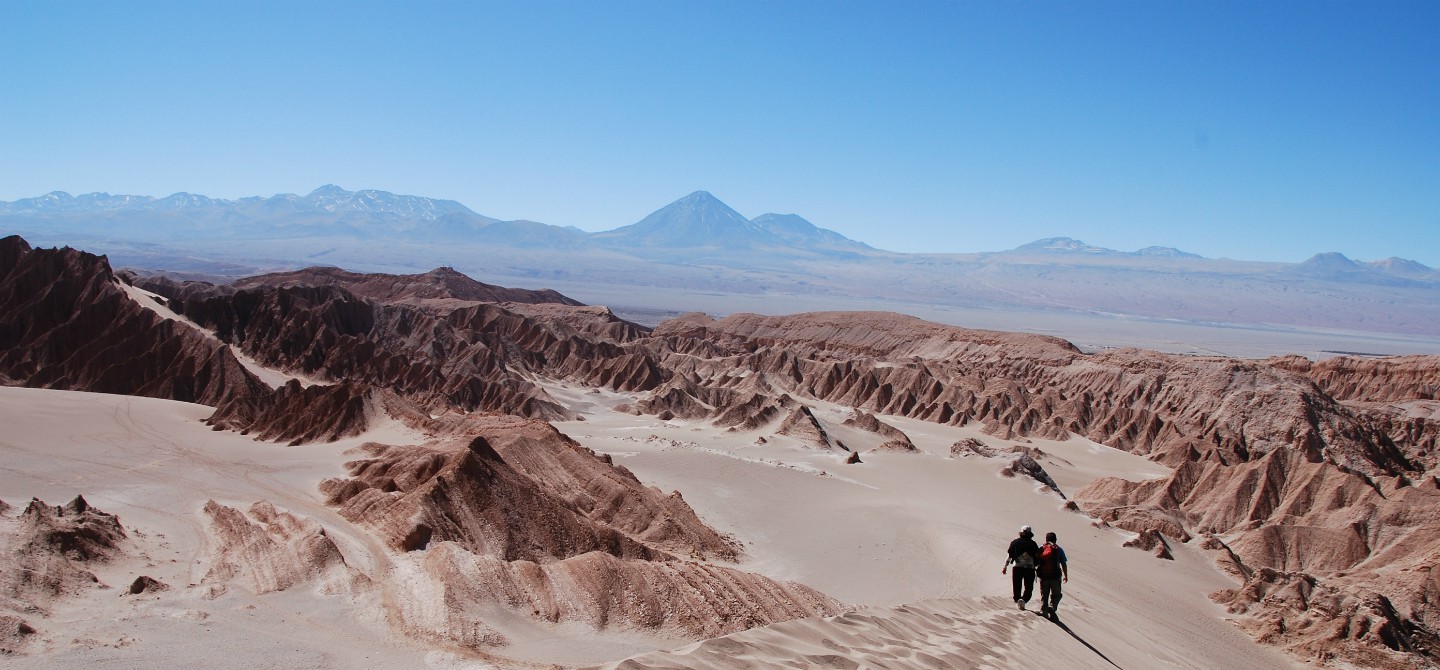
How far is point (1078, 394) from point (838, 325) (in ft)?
149

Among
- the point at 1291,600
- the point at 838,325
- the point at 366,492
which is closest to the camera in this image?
the point at 1291,600

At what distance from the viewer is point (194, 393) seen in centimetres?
5075

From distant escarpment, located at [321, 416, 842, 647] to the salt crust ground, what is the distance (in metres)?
0.74

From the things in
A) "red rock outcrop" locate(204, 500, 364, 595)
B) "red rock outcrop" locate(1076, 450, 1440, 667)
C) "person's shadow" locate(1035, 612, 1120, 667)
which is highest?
"person's shadow" locate(1035, 612, 1120, 667)

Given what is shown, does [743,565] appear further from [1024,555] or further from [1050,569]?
[1050,569]

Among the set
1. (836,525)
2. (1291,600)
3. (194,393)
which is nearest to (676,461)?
(836,525)

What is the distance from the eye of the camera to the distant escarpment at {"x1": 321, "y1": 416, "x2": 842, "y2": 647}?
15891 mm

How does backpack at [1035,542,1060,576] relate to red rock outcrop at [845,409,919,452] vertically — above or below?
above

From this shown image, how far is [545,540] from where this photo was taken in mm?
22938

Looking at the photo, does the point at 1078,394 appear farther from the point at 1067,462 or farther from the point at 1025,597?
the point at 1025,597

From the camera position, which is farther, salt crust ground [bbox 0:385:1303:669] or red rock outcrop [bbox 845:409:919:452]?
red rock outcrop [bbox 845:409:919:452]

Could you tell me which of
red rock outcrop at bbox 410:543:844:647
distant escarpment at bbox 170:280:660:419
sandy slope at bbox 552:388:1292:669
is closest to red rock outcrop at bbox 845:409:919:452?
sandy slope at bbox 552:388:1292:669

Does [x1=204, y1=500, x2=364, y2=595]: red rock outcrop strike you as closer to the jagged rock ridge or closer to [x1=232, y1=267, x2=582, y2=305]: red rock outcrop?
the jagged rock ridge

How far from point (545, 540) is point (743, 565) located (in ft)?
19.9
